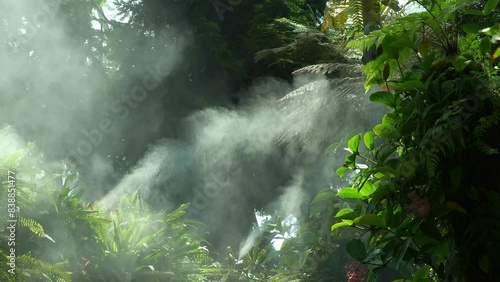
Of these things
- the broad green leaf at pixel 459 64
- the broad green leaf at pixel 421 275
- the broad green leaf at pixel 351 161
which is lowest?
the broad green leaf at pixel 421 275

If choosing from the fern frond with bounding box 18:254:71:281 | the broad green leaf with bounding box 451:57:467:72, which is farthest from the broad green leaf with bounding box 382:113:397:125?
the fern frond with bounding box 18:254:71:281

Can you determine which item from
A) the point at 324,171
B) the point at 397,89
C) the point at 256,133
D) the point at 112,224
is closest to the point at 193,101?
the point at 256,133

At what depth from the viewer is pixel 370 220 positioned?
2.04 meters

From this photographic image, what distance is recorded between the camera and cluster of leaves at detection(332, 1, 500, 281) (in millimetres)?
1856

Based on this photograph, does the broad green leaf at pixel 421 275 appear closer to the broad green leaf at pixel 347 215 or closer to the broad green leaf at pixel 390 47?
the broad green leaf at pixel 347 215

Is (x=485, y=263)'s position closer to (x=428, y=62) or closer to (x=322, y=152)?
(x=428, y=62)

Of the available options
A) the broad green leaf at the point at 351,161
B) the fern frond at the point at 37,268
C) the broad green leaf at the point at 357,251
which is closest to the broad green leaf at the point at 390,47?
the broad green leaf at the point at 351,161

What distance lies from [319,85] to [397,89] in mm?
7228

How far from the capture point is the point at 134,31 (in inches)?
468

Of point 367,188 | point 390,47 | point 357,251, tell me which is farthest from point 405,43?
point 357,251

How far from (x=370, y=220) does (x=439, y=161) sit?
0.92 ft

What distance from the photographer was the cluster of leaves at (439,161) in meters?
1.86

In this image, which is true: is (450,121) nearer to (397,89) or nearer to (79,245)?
(397,89)

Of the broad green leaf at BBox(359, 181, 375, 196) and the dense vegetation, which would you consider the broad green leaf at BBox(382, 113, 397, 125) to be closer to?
the dense vegetation
